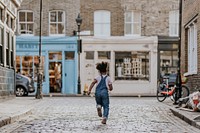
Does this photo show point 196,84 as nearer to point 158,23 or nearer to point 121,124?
point 121,124

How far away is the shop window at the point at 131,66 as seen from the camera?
37594 mm

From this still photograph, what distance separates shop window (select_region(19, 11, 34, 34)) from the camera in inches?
1468

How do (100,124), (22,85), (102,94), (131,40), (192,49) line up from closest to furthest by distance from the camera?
(100,124)
(102,94)
(192,49)
(22,85)
(131,40)

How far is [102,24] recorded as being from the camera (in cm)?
3725

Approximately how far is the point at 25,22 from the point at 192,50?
744 inches

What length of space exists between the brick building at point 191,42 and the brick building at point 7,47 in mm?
8009

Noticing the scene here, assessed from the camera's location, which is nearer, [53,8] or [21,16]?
[21,16]

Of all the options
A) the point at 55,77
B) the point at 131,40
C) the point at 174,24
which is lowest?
the point at 55,77

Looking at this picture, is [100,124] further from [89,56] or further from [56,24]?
[56,24]

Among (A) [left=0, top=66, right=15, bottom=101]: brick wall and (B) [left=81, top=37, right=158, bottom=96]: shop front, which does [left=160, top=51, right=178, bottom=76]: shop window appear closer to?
(B) [left=81, top=37, right=158, bottom=96]: shop front

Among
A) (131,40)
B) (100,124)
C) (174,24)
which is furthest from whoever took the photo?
(174,24)

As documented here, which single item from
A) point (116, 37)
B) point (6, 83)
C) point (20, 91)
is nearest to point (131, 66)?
point (116, 37)

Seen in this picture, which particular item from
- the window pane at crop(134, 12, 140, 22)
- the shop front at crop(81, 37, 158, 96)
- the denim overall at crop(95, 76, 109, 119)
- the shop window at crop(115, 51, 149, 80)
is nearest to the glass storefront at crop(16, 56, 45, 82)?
the shop front at crop(81, 37, 158, 96)

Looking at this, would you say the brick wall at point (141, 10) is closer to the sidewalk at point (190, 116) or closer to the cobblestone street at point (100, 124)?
the sidewalk at point (190, 116)
